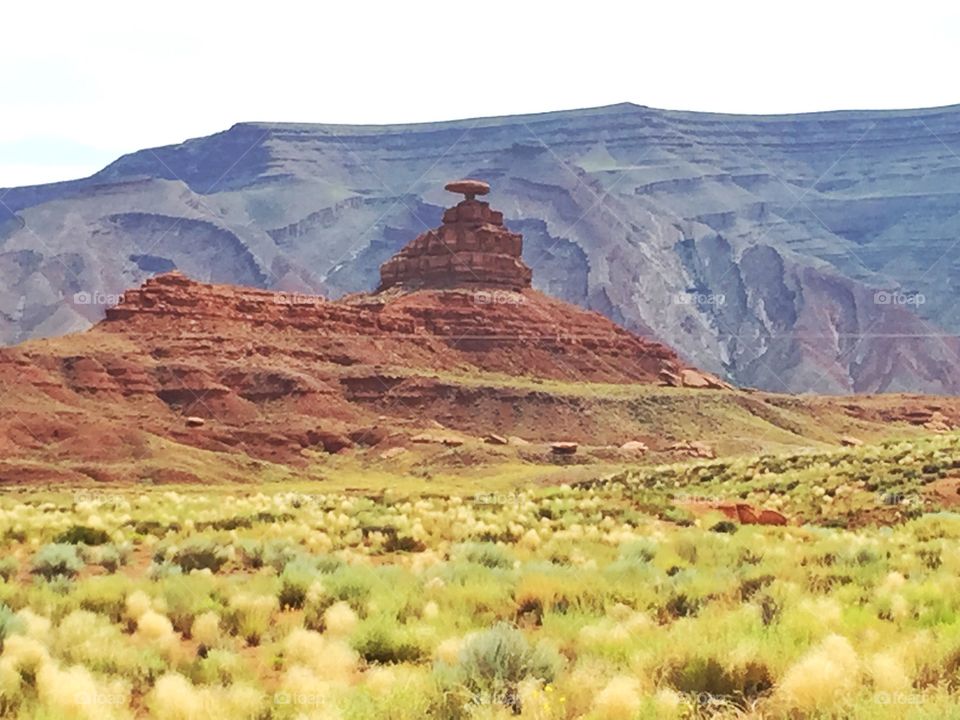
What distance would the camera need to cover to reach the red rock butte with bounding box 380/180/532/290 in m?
113

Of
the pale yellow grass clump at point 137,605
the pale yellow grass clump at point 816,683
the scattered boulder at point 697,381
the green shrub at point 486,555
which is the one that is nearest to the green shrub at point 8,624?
the pale yellow grass clump at point 137,605

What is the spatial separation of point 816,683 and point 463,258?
4181 inches

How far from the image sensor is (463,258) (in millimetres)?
113375

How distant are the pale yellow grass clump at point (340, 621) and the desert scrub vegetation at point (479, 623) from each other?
36mm

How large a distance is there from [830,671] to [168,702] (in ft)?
16.2

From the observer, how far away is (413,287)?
372ft

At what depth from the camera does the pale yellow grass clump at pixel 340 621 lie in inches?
472

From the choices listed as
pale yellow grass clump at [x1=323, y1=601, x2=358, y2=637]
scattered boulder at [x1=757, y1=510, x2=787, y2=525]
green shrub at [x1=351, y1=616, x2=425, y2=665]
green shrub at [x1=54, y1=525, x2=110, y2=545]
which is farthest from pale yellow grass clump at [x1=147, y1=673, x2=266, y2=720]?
scattered boulder at [x1=757, y1=510, x2=787, y2=525]

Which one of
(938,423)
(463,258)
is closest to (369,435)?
(463,258)

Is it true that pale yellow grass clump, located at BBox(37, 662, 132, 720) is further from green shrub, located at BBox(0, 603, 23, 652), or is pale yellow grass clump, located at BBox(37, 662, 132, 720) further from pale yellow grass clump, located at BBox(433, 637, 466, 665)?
pale yellow grass clump, located at BBox(433, 637, 466, 665)

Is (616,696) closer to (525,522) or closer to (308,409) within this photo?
(525,522)

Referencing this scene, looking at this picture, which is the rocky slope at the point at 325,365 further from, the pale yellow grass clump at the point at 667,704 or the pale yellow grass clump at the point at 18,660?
the pale yellow grass clump at the point at 667,704

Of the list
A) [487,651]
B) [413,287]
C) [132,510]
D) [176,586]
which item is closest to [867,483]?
[132,510]

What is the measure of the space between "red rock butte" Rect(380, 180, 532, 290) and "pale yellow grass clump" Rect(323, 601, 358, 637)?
99024mm
